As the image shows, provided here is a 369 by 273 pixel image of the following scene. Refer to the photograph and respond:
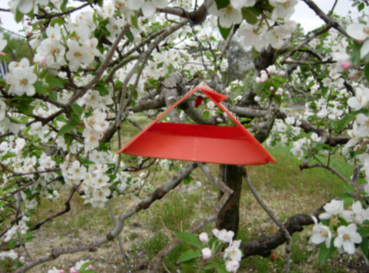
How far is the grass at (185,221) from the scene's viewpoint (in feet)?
9.47

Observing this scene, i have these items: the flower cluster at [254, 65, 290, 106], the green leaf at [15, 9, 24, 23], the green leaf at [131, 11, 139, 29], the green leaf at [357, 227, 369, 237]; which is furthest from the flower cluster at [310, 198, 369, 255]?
the green leaf at [15, 9, 24, 23]

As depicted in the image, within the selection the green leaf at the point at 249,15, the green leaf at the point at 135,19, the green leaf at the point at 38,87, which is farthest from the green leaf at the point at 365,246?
the green leaf at the point at 38,87

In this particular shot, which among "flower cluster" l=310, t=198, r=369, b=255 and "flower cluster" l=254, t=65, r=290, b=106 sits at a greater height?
"flower cluster" l=254, t=65, r=290, b=106

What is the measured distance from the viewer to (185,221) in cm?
362

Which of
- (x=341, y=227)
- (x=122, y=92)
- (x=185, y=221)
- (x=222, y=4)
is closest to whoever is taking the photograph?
(x=222, y=4)

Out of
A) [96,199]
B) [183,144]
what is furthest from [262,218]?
[183,144]

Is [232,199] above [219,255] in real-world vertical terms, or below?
below

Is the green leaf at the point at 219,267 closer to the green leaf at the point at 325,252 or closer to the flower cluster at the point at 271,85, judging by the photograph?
the green leaf at the point at 325,252

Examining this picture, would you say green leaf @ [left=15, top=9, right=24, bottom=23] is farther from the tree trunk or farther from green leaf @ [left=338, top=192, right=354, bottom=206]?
the tree trunk

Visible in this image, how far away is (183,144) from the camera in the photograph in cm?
109

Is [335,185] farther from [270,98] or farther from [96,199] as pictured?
[96,199]

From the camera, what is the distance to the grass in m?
2.89

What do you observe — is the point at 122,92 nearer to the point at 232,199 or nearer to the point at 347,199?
the point at 347,199

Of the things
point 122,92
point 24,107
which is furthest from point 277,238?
point 24,107
